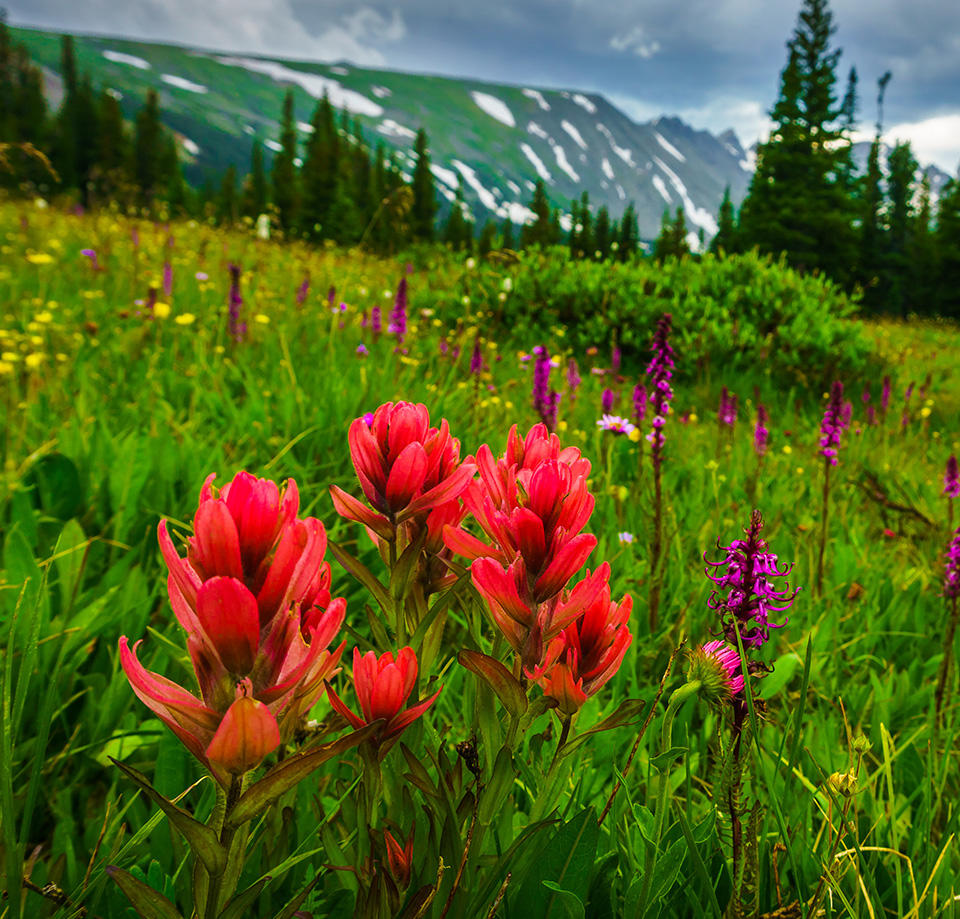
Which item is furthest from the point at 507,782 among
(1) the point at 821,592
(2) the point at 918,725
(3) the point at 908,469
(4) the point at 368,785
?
(3) the point at 908,469

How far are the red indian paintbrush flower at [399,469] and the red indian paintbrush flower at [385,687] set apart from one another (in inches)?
6.1

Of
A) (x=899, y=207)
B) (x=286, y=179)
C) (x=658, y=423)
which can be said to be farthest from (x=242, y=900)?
(x=899, y=207)

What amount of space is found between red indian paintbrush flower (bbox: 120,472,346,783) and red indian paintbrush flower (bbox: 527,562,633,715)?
0.23m

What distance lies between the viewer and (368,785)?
2.45 ft

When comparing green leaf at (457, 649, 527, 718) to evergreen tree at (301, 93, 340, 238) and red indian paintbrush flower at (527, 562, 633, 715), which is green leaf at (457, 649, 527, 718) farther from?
evergreen tree at (301, 93, 340, 238)

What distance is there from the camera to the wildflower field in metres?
0.58

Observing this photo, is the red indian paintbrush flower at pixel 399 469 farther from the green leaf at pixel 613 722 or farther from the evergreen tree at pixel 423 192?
the evergreen tree at pixel 423 192

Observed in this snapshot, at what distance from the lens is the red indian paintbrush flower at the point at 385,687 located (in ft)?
2.06

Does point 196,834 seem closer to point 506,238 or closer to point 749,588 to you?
point 749,588

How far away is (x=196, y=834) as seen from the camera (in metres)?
0.51

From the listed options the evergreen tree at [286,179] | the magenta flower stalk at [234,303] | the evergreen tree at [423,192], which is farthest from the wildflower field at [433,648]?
the evergreen tree at [286,179]

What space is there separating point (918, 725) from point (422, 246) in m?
14.3

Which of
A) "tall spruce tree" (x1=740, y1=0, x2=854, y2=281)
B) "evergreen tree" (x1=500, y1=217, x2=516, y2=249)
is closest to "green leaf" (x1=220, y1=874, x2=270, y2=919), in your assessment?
"evergreen tree" (x1=500, y1=217, x2=516, y2=249)

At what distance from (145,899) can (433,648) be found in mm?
383
